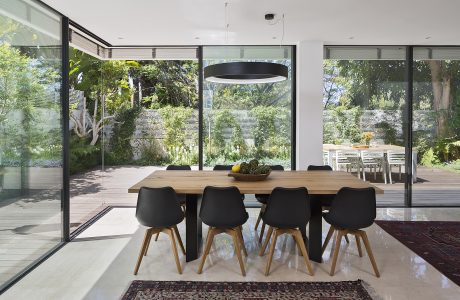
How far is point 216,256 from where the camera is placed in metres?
3.84

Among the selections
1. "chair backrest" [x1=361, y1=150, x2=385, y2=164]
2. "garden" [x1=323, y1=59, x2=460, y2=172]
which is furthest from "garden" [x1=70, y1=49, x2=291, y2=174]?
"chair backrest" [x1=361, y1=150, x2=385, y2=164]

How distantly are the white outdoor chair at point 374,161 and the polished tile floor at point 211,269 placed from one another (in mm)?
1811

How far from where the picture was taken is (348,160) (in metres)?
6.14

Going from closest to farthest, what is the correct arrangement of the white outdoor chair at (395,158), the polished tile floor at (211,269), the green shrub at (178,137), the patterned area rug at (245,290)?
the patterned area rug at (245,290) → the polished tile floor at (211,269) → the white outdoor chair at (395,158) → the green shrub at (178,137)

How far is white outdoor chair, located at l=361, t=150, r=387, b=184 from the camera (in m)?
6.15

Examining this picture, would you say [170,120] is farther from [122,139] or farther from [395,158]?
[395,158]

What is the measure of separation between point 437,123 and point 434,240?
2.64 meters

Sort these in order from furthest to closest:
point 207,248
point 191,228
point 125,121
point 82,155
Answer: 1. point 125,121
2. point 82,155
3. point 191,228
4. point 207,248

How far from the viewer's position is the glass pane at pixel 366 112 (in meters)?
6.11

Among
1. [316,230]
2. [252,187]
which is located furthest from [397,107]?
[252,187]

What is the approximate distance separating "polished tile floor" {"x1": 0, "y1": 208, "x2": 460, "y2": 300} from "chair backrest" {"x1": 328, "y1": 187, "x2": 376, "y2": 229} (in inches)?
19.8

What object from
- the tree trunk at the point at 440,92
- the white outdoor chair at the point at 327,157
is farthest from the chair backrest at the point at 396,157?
the white outdoor chair at the point at 327,157

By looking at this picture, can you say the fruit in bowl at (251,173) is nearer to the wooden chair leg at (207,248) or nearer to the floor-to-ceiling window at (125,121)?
the wooden chair leg at (207,248)

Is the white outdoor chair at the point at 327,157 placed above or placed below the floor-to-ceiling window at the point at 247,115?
below
